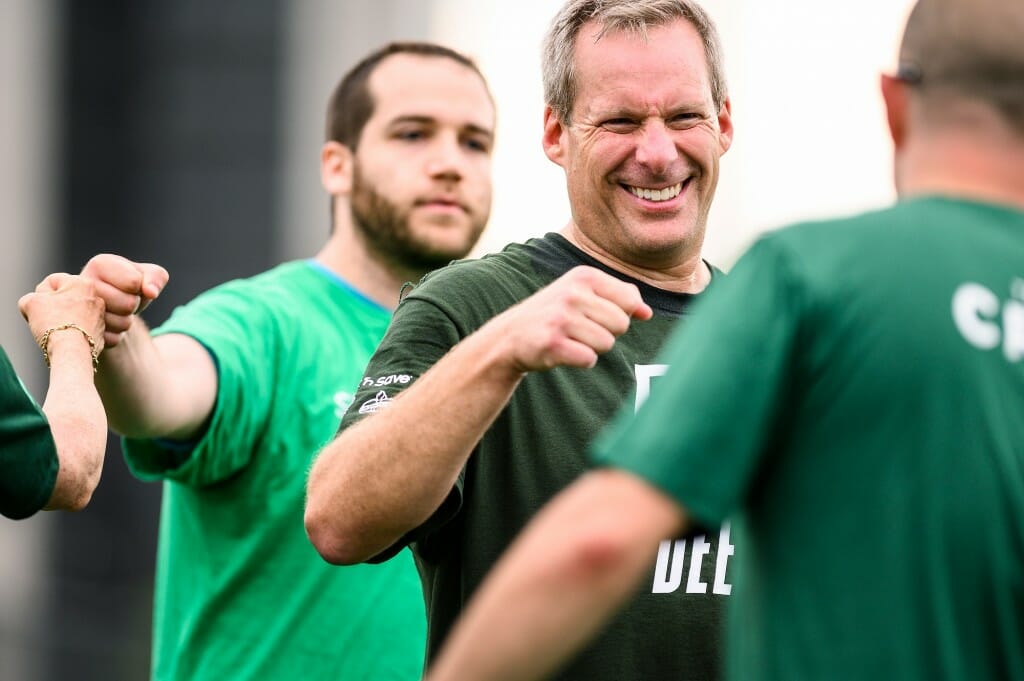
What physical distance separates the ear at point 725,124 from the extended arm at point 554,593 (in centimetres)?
176

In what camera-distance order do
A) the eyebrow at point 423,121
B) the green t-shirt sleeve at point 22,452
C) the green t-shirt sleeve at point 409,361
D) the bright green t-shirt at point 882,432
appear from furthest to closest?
the eyebrow at point 423,121, the green t-shirt sleeve at point 409,361, the green t-shirt sleeve at point 22,452, the bright green t-shirt at point 882,432

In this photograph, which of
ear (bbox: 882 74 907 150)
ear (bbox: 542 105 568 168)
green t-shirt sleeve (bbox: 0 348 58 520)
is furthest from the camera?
ear (bbox: 542 105 568 168)

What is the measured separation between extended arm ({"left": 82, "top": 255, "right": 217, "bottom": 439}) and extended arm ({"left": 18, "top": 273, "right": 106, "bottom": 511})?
0.19 feet

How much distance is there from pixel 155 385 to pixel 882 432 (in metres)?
2.33

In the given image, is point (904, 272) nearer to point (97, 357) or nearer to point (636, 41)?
point (636, 41)

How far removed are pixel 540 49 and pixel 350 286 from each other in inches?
56.4

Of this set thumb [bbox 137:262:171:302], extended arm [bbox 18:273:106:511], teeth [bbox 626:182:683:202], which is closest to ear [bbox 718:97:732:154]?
teeth [bbox 626:182:683:202]

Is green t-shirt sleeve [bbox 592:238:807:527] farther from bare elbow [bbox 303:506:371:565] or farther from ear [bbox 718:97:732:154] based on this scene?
ear [bbox 718:97:732:154]

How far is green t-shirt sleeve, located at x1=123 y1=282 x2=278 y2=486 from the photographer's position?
4.46m

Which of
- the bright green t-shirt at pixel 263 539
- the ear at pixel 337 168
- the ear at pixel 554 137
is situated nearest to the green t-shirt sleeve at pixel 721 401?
the ear at pixel 554 137

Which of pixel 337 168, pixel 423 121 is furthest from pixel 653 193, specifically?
pixel 337 168

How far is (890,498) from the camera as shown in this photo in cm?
227

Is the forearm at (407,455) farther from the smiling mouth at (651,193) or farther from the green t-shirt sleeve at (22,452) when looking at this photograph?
the smiling mouth at (651,193)

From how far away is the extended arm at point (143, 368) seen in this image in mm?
3723
